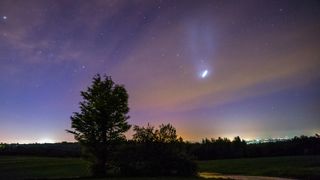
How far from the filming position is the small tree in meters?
62.5

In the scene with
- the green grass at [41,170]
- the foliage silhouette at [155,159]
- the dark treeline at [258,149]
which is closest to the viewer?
the foliage silhouette at [155,159]

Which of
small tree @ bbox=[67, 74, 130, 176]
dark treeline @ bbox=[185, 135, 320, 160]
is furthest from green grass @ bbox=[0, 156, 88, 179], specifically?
dark treeline @ bbox=[185, 135, 320, 160]

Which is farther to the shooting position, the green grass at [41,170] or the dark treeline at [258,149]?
the dark treeline at [258,149]

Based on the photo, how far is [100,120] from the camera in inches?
2506

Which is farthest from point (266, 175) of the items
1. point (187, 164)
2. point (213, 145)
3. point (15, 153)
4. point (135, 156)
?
point (15, 153)

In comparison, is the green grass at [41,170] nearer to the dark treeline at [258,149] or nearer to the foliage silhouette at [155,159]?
the foliage silhouette at [155,159]

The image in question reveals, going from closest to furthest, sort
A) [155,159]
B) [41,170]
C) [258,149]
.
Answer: [155,159], [41,170], [258,149]

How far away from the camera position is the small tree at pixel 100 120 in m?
62.5

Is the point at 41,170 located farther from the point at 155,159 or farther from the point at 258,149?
the point at 258,149

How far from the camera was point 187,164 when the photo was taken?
59.2 meters

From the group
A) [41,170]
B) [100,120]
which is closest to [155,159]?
[100,120]

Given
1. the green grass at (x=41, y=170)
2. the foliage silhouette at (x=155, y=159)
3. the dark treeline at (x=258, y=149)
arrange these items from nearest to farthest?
1. the foliage silhouette at (x=155, y=159)
2. the green grass at (x=41, y=170)
3. the dark treeline at (x=258, y=149)

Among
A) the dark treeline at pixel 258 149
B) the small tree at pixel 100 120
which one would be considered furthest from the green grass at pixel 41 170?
the dark treeline at pixel 258 149

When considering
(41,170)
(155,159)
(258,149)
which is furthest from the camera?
(258,149)
